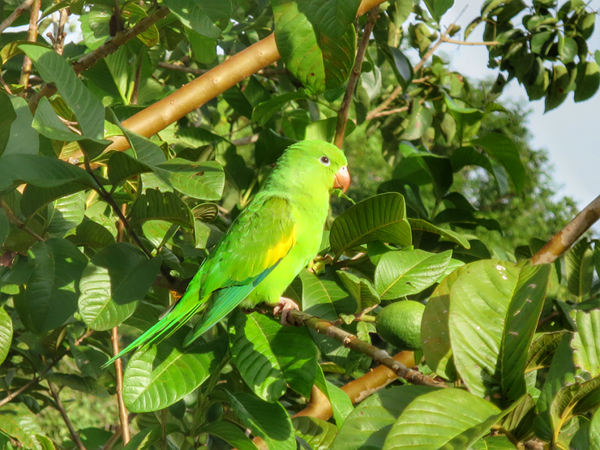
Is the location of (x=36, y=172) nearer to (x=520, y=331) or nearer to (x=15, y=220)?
(x=15, y=220)

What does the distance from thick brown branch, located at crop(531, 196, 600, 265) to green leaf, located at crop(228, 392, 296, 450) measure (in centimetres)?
60

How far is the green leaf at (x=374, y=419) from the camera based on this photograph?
0.71 meters

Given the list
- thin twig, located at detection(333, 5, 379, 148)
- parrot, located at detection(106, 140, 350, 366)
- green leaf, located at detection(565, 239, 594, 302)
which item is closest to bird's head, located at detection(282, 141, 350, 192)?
parrot, located at detection(106, 140, 350, 366)

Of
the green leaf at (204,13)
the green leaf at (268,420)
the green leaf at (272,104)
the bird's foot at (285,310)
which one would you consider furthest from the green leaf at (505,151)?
the green leaf at (268,420)

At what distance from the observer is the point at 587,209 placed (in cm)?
104

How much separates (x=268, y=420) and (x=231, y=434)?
10 centimetres

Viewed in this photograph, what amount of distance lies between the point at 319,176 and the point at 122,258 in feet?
2.69

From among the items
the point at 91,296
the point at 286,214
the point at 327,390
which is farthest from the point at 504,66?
the point at 91,296

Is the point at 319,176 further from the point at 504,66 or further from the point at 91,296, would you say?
the point at 504,66

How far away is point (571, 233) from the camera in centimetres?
104

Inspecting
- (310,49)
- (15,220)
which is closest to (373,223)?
(310,49)

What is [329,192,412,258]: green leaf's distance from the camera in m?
1.09

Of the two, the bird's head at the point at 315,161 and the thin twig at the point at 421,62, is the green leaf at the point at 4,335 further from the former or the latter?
the thin twig at the point at 421,62

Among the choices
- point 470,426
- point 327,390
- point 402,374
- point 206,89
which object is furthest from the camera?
point 206,89
